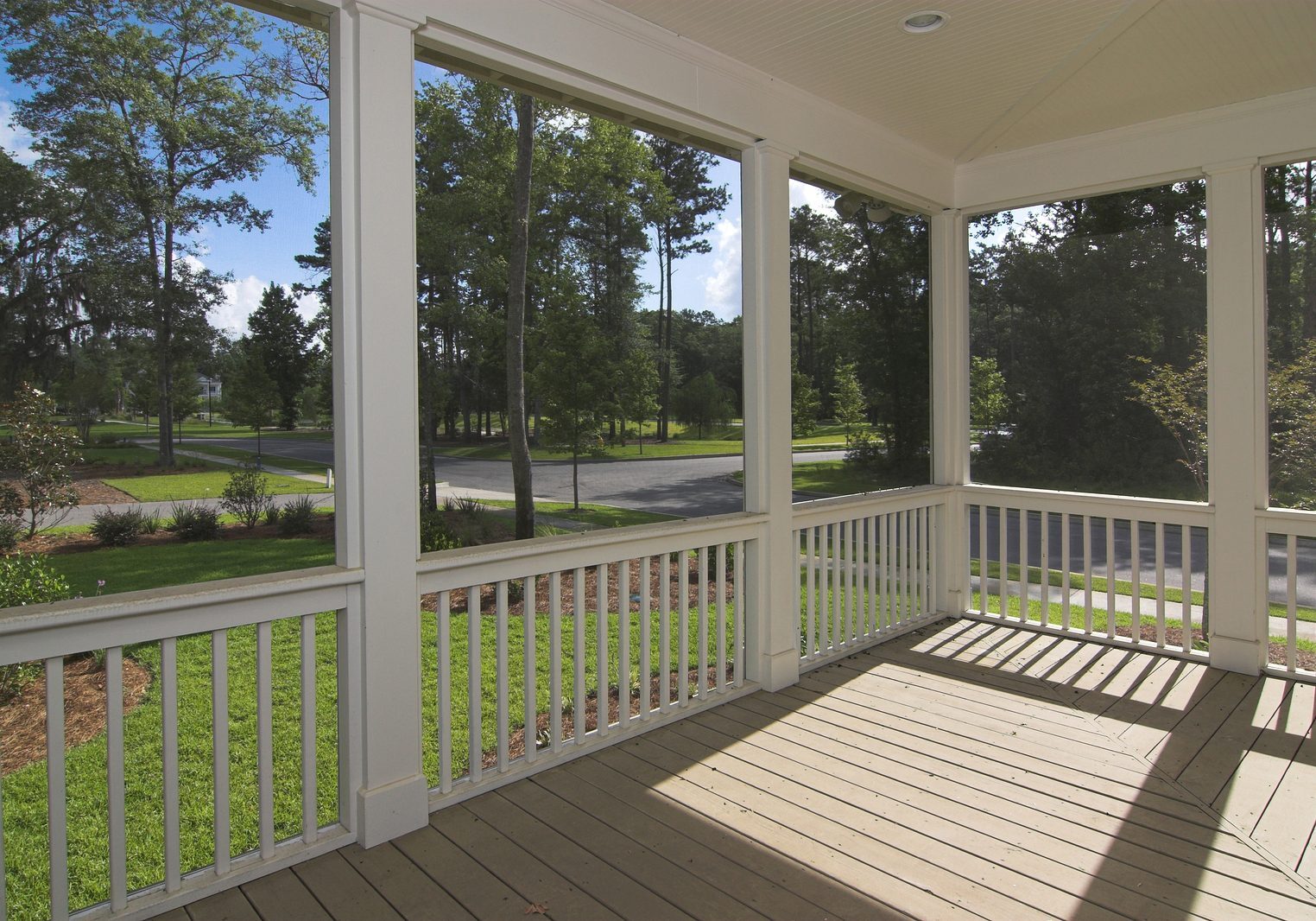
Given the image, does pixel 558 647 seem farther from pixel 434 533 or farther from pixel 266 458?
pixel 266 458

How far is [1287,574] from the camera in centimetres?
390

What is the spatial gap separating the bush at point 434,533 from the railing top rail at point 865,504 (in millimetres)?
1748

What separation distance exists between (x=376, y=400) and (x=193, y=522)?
0.57 metres

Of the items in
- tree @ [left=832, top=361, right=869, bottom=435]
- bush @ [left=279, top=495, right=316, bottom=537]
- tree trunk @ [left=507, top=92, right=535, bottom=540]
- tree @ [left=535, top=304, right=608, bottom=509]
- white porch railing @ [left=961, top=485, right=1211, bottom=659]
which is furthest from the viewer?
tree @ [left=832, top=361, right=869, bottom=435]

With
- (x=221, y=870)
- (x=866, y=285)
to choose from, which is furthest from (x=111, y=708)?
(x=866, y=285)

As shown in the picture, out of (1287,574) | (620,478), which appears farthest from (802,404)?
(1287,574)

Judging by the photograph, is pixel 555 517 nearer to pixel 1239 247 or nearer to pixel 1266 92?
pixel 1239 247

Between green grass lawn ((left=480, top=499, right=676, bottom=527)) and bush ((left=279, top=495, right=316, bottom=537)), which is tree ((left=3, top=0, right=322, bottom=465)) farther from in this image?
green grass lawn ((left=480, top=499, right=676, bottom=527))

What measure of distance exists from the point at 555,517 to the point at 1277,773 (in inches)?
108

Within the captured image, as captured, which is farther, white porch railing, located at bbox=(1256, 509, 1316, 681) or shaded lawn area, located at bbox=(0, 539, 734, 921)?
white porch railing, located at bbox=(1256, 509, 1316, 681)

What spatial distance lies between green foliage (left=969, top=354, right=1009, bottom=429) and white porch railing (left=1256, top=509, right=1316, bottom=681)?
1417mm

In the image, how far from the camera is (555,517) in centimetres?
302

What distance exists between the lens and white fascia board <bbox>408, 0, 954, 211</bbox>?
8.45 feet

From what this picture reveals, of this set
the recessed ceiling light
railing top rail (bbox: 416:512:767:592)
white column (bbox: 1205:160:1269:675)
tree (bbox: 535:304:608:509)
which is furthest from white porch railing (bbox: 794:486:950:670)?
the recessed ceiling light
